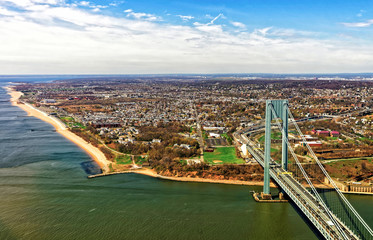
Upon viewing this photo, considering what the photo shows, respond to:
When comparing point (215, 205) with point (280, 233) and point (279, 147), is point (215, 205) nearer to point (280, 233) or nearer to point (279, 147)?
point (280, 233)

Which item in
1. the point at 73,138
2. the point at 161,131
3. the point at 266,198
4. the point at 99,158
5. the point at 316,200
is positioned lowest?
the point at 266,198

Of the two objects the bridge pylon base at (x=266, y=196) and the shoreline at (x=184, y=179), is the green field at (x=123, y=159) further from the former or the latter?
the bridge pylon base at (x=266, y=196)

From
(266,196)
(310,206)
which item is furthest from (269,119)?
(310,206)

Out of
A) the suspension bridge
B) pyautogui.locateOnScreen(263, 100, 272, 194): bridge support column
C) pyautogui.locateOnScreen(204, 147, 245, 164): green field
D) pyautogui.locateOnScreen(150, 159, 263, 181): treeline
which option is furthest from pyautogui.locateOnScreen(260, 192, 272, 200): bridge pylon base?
pyautogui.locateOnScreen(204, 147, 245, 164): green field

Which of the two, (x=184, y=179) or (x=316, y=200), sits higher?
(x=316, y=200)

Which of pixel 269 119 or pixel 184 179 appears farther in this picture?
pixel 184 179

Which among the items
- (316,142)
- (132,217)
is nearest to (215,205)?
(132,217)

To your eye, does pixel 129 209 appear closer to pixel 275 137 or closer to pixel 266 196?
pixel 266 196

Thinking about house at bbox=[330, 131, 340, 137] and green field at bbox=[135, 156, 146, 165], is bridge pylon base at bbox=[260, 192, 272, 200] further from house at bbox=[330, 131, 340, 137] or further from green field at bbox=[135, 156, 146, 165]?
house at bbox=[330, 131, 340, 137]
